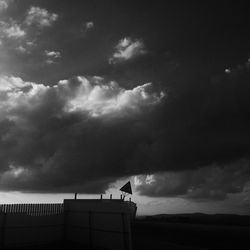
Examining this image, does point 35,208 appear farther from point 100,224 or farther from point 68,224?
point 100,224

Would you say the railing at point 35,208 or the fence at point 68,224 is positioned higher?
the railing at point 35,208

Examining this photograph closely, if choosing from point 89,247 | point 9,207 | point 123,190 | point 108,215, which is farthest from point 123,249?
point 9,207

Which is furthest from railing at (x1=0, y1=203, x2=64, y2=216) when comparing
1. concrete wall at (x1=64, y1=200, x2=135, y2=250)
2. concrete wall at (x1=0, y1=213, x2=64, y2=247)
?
concrete wall at (x1=64, y1=200, x2=135, y2=250)

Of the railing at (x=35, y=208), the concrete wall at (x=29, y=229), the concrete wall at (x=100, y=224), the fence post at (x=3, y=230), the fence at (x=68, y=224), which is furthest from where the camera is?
the railing at (x=35, y=208)

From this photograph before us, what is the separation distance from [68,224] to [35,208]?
2719 millimetres

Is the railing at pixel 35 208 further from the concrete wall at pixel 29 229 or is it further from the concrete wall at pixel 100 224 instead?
the concrete wall at pixel 100 224

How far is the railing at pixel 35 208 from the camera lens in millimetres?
22891

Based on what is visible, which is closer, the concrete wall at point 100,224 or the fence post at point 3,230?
the concrete wall at point 100,224

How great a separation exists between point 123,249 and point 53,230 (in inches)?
295

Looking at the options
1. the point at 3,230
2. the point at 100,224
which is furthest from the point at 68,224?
the point at 3,230

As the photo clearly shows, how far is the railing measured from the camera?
2289 cm

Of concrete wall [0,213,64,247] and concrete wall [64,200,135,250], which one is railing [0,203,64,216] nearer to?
concrete wall [0,213,64,247]

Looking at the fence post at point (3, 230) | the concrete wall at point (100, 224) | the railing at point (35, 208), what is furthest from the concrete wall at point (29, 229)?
the concrete wall at point (100, 224)

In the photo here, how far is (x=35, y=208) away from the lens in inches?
943
